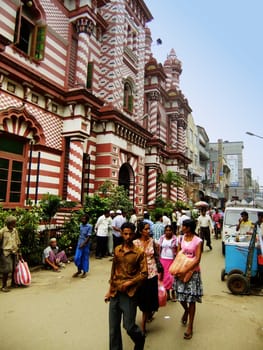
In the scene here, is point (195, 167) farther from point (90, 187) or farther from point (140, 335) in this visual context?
point (140, 335)

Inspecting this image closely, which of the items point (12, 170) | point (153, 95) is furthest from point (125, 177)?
point (153, 95)

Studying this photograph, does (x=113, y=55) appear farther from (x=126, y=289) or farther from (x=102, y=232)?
(x=126, y=289)

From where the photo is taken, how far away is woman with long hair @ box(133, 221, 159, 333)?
3.53 m

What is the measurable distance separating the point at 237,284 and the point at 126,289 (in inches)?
143

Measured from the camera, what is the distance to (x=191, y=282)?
12.4 ft

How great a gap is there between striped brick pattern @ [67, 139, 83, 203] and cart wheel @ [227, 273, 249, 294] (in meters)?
6.85

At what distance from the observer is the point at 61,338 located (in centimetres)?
357

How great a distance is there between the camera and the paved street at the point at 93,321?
11.4 feet

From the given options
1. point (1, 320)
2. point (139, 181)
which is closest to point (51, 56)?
point (139, 181)

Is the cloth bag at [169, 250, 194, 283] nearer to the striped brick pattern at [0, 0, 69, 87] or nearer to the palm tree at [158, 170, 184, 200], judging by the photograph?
the striped brick pattern at [0, 0, 69, 87]

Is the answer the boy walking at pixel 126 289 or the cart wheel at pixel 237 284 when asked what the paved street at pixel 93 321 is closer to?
the cart wheel at pixel 237 284

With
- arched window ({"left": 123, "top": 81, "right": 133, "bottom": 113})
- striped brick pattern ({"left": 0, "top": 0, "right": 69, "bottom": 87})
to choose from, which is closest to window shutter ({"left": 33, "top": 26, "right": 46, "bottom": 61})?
striped brick pattern ({"left": 0, "top": 0, "right": 69, "bottom": 87})

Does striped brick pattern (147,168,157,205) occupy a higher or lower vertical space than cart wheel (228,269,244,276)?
higher

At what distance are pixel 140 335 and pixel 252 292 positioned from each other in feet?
12.6
